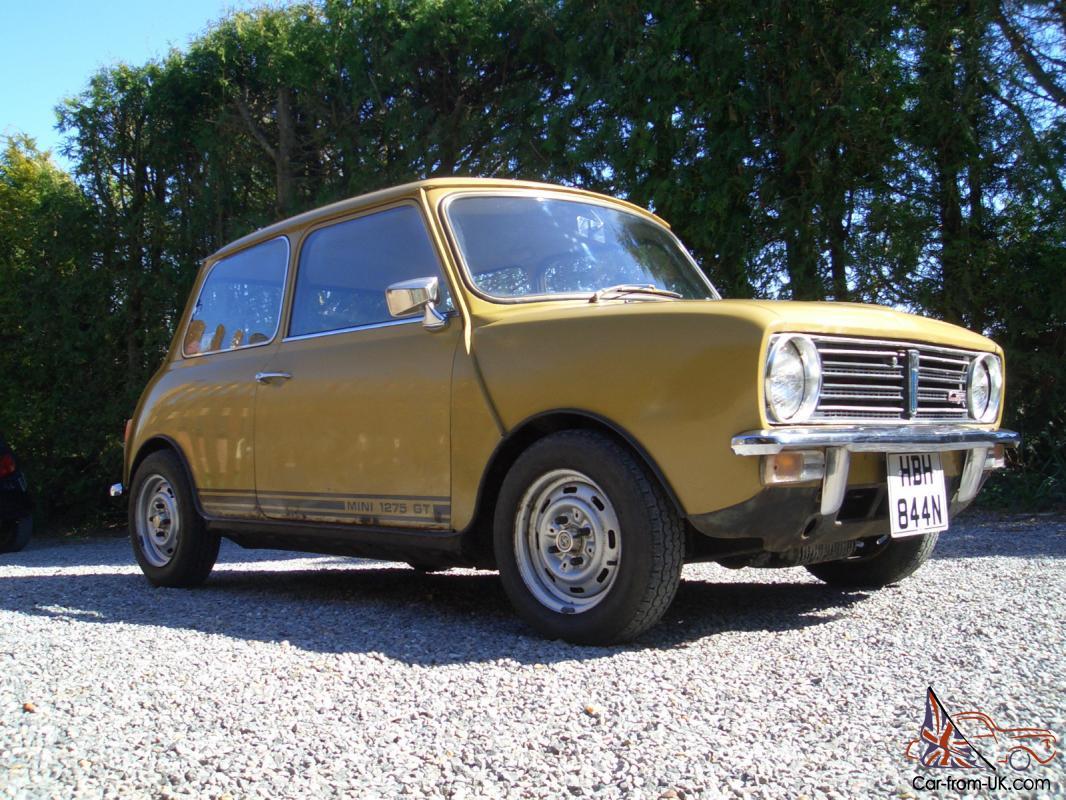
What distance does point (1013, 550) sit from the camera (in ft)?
19.8

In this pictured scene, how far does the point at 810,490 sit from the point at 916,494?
2.08 ft

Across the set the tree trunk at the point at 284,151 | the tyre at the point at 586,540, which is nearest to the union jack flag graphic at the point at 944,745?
the tyre at the point at 586,540

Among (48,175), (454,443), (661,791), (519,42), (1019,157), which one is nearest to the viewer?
(661,791)

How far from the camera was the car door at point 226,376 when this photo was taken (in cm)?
514

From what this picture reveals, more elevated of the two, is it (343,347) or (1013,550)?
(343,347)

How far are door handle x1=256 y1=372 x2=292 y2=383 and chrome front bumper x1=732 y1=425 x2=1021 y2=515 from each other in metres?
2.56

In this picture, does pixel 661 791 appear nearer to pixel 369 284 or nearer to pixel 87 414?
pixel 369 284

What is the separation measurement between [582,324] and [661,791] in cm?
187

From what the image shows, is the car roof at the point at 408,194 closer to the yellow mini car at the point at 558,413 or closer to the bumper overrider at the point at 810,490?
the yellow mini car at the point at 558,413

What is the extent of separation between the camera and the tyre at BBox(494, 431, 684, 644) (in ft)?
10.9

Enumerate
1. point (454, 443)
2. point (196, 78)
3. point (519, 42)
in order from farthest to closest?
point (196, 78), point (519, 42), point (454, 443)

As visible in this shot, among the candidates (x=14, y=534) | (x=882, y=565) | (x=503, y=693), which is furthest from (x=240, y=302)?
(x=14, y=534)

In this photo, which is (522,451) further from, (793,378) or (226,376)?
(226,376)

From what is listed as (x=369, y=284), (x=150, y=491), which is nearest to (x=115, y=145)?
(x=150, y=491)
